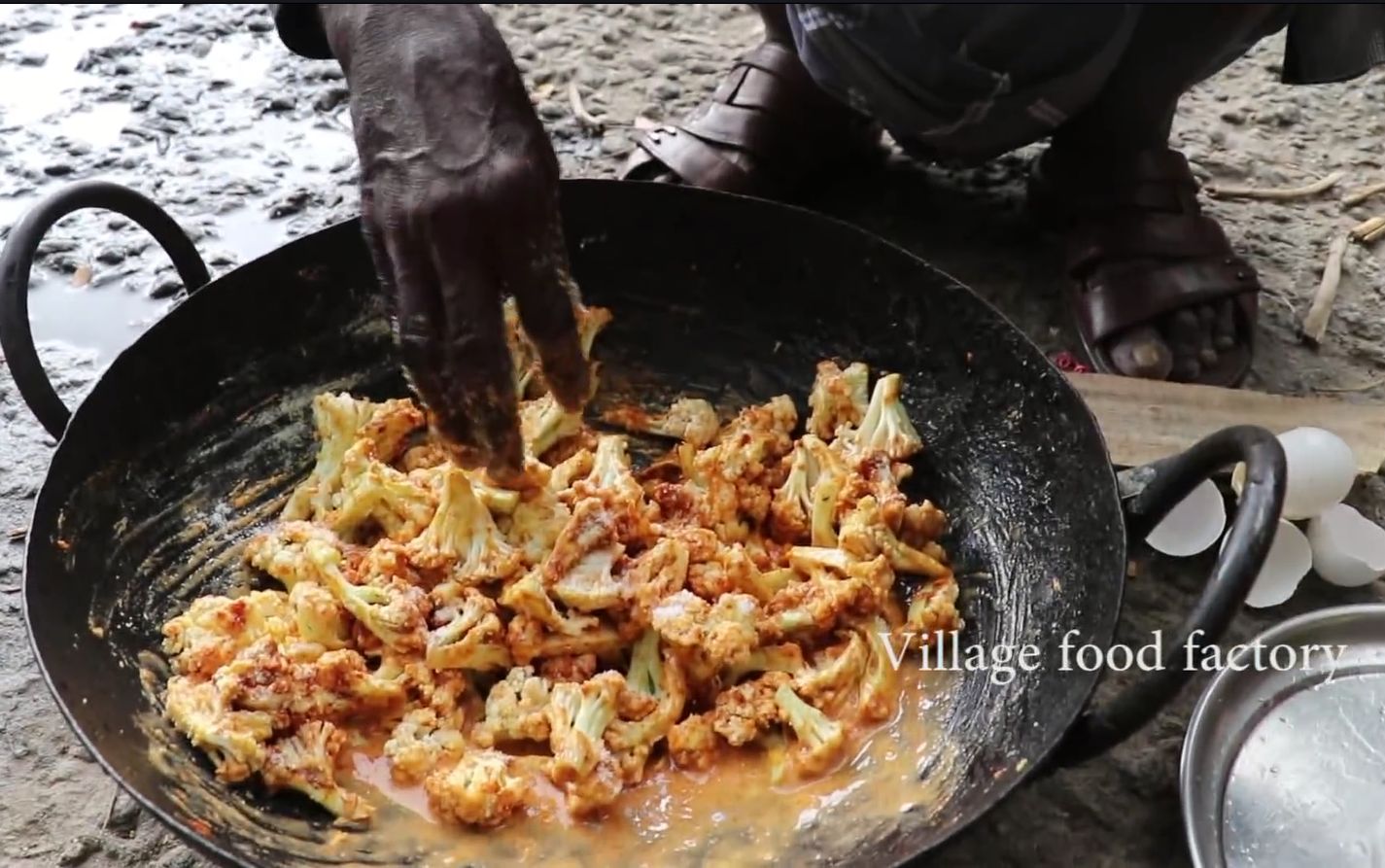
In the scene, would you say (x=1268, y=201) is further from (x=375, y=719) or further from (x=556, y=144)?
(x=375, y=719)

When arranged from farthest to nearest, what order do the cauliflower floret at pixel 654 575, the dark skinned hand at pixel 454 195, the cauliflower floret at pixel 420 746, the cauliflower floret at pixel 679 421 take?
the cauliflower floret at pixel 679 421, the cauliflower floret at pixel 654 575, the cauliflower floret at pixel 420 746, the dark skinned hand at pixel 454 195

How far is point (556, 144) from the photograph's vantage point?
9.24 feet

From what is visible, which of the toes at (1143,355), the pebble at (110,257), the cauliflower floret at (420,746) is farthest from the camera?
the pebble at (110,257)

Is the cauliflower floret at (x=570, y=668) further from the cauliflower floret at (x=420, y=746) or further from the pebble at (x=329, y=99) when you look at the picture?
the pebble at (x=329, y=99)

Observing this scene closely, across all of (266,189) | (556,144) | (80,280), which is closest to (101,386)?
(80,280)

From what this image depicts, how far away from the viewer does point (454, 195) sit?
116 centimetres

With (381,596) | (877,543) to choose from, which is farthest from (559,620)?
(877,543)

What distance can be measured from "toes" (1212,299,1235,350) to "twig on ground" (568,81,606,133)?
1.45 metres

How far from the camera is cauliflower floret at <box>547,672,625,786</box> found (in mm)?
1413

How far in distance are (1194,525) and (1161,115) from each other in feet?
2.74

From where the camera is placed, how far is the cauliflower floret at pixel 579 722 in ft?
4.64

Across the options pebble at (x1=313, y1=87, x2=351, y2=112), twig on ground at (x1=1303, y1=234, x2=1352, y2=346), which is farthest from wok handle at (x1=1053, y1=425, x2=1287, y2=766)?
pebble at (x1=313, y1=87, x2=351, y2=112)

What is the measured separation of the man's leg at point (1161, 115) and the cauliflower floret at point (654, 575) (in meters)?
1.04

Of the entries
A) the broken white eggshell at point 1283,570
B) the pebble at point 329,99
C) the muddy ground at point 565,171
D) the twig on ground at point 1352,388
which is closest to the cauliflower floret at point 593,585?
the muddy ground at point 565,171
